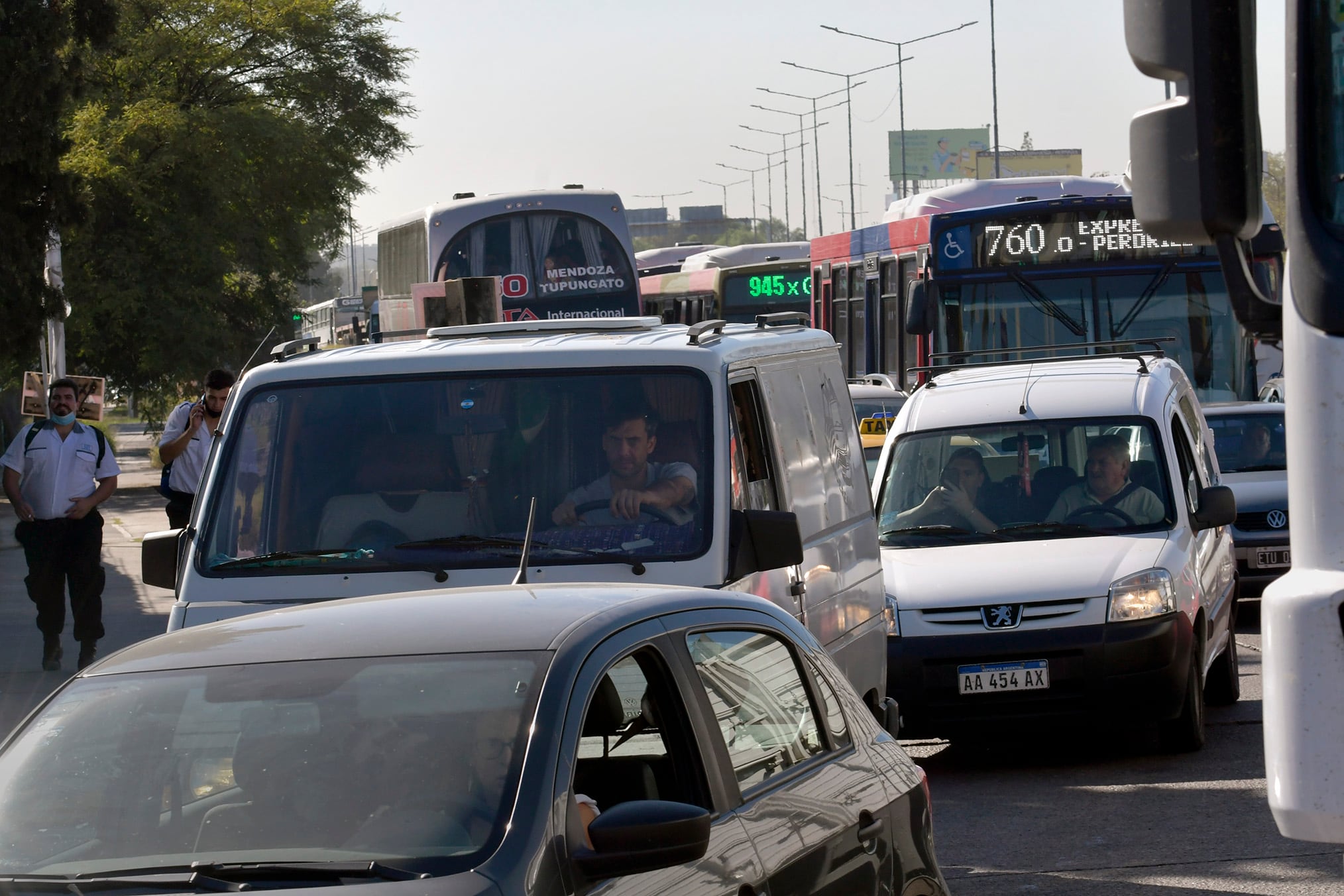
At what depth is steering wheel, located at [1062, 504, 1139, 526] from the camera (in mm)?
10641

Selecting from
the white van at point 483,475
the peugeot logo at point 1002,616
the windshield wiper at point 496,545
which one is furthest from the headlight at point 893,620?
the windshield wiper at point 496,545

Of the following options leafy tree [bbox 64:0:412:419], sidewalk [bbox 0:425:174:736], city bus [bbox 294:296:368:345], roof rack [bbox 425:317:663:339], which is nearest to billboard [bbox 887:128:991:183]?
city bus [bbox 294:296:368:345]

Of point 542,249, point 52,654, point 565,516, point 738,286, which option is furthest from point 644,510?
point 738,286

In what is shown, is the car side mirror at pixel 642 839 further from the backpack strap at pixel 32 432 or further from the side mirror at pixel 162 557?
the backpack strap at pixel 32 432

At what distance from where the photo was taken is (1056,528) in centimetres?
1069

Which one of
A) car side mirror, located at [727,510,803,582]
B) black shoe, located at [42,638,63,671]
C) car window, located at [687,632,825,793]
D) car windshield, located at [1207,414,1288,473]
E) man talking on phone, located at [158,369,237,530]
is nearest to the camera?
car window, located at [687,632,825,793]

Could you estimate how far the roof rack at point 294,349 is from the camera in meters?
7.68

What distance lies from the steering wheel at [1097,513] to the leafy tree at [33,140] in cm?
1094

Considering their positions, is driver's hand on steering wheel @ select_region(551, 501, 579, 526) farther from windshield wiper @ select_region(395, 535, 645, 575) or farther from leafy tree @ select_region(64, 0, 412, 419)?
leafy tree @ select_region(64, 0, 412, 419)

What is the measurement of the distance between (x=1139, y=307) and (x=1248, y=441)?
1.68 metres

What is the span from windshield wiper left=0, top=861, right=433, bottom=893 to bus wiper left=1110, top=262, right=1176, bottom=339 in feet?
49.1

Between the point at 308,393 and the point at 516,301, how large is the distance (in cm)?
1761

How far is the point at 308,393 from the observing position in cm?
731

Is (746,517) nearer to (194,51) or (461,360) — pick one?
(461,360)
